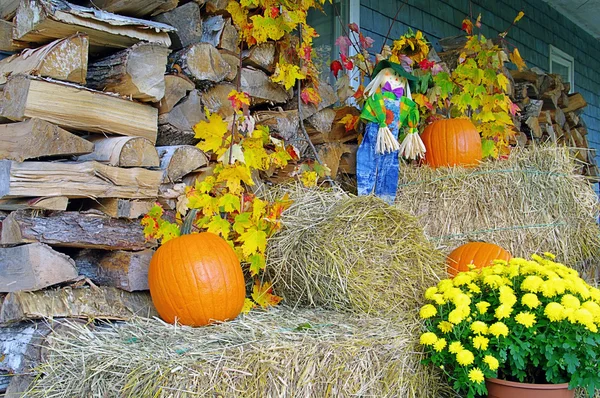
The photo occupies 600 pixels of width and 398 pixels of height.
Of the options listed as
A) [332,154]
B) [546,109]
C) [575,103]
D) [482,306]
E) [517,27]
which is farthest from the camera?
[517,27]

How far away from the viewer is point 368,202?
2199mm

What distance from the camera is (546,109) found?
503 cm

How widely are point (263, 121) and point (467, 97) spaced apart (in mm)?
1453

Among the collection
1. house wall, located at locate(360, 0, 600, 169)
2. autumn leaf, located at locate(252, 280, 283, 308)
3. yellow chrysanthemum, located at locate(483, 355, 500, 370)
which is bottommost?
yellow chrysanthemum, located at locate(483, 355, 500, 370)

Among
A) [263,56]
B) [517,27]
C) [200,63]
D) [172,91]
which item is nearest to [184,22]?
[200,63]

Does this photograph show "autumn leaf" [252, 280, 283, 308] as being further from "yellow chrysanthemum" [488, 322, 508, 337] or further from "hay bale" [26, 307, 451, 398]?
"yellow chrysanthemum" [488, 322, 508, 337]

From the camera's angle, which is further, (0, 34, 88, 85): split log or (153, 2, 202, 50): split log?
(153, 2, 202, 50): split log

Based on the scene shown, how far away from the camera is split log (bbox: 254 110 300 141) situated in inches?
101

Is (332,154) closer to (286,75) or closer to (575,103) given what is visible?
(286,75)

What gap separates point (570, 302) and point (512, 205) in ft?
4.09

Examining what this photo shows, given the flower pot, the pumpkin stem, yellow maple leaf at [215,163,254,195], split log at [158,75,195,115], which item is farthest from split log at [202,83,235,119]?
the flower pot

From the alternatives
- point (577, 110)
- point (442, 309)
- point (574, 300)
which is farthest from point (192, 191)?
point (577, 110)

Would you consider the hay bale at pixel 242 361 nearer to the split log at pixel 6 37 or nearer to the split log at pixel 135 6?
the split log at pixel 6 37

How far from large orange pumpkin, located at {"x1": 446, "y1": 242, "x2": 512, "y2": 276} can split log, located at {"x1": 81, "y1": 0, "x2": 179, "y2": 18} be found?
160 centimetres
